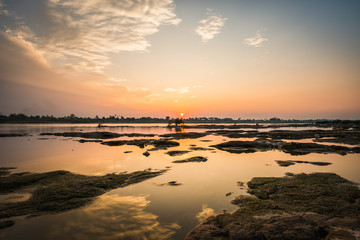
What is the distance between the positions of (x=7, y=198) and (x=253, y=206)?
13843 millimetres

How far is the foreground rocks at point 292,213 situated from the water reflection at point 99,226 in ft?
6.45

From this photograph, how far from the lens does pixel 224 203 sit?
10.4 metres

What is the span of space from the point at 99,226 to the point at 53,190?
5.86 metres

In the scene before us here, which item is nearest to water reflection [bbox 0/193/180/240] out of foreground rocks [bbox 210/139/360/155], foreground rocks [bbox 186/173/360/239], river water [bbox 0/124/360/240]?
river water [bbox 0/124/360/240]

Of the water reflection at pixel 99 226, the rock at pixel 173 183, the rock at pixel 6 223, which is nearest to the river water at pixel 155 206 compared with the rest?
the water reflection at pixel 99 226

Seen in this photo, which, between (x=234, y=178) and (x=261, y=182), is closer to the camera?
(x=261, y=182)

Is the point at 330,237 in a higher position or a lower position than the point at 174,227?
higher

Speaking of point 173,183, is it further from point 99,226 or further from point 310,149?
point 310,149

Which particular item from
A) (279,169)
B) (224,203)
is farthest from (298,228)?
(279,169)

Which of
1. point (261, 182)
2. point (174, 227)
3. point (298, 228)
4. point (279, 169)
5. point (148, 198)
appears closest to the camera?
point (298, 228)

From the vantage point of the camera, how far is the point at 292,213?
833cm

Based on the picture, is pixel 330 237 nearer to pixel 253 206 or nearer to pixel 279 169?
pixel 253 206

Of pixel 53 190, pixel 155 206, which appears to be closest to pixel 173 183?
pixel 155 206

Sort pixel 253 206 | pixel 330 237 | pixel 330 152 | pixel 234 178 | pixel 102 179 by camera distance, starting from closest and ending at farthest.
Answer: pixel 330 237 < pixel 253 206 < pixel 102 179 < pixel 234 178 < pixel 330 152
